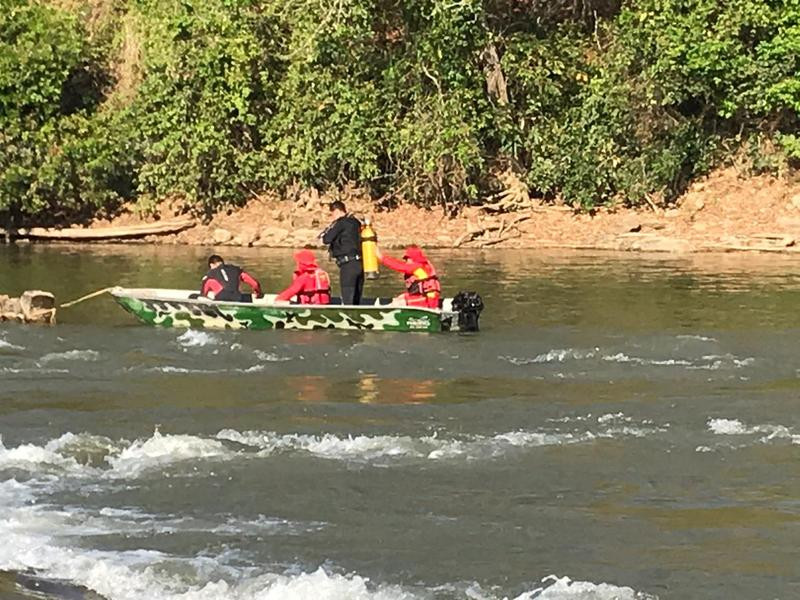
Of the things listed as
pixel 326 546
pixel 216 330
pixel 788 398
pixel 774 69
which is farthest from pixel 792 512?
pixel 774 69

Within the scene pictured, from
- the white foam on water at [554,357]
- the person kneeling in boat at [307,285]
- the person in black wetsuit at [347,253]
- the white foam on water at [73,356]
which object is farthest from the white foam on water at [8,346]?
the white foam on water at [554,357]

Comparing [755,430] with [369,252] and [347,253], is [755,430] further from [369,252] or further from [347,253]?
[369,252]

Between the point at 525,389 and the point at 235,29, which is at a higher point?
the point at 235,29

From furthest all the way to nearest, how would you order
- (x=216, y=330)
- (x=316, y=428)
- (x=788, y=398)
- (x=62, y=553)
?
1. (x=216, y=330)
2. (x=788, y=398)
3. (x=316, y=428)
4. (x=62, y=553)

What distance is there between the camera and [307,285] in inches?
842

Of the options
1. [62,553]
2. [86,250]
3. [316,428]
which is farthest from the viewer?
[86,250]

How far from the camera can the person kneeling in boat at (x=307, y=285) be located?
21297 millimetres

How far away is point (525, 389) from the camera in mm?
16266

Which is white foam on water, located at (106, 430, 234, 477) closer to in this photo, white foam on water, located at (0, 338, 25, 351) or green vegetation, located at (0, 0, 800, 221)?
white foam on water, located at (0, 338, 25, 351)

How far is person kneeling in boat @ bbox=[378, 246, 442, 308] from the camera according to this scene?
68.9 ft

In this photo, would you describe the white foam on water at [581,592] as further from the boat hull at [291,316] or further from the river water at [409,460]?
the boat hull at [291,316]

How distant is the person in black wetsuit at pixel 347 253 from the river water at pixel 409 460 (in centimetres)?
128

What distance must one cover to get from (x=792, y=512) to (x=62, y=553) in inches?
207

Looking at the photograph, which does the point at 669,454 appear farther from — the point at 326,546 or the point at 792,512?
the point at 326,546
